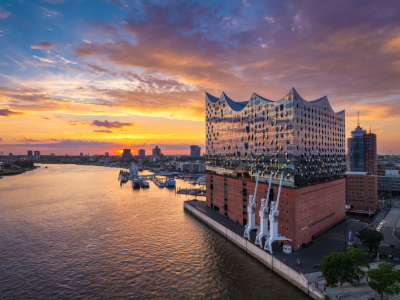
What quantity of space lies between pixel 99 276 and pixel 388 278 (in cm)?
3537

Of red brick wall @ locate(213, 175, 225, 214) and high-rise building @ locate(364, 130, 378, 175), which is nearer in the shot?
red brick wall @ locate(213, 175, 225, 214)

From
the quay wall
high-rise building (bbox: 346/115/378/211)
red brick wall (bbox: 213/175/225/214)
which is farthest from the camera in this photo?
high-rise building (bbox: 346/115/378/211)

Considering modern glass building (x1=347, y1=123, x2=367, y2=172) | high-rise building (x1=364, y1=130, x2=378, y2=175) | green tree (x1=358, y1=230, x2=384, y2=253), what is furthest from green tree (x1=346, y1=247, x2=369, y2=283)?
high-rise building (x1=364, y1=130, x2=378, y2=175)

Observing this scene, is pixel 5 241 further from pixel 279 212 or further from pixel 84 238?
pixel 279 212

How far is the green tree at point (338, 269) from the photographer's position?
90.8 ft

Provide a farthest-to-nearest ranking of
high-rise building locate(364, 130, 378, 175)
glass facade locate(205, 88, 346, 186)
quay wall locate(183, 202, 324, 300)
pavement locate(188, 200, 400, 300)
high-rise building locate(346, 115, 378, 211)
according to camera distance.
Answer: high-rise building locate(364, 130, 378, 175)
high-rise building locate(346, 115, 378, 211)
glass facade locate(205, 88, 346, 186)
quay wall locate(183, 202, 324, 300)
pavement locate(188, 200, 400, 300)

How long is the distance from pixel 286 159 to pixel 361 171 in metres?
80.1

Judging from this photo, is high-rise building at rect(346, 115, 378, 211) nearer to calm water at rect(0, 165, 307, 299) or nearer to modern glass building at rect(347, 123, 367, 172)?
modern glass building at rect(347, 123, 367, 172)

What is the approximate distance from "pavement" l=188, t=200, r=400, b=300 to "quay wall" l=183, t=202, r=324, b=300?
86cm

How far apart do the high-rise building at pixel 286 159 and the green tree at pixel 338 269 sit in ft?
35.1

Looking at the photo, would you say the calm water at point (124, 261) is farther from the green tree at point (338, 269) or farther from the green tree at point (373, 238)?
the green tree at point (373, 238)

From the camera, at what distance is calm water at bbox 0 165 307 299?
31.0 meters

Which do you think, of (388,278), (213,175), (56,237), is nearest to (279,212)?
(388,278)

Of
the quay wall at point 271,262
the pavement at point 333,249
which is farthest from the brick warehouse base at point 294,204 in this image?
the quay wall at point 271,262
